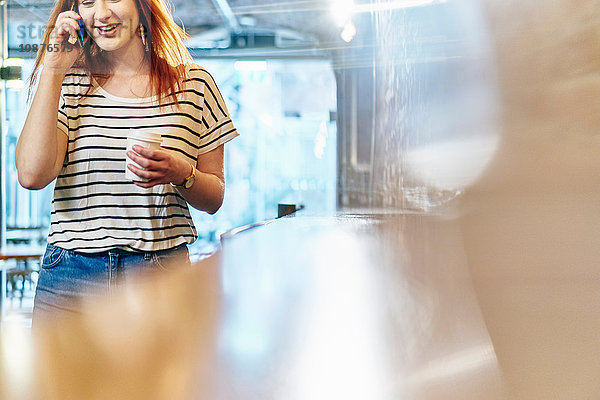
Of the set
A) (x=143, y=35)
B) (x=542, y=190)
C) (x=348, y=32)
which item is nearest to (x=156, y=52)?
(x=143, y=35)

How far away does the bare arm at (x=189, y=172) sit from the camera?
48cm

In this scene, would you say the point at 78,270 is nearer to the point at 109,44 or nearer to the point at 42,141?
the point at 42,141

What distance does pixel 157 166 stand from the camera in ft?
1.58

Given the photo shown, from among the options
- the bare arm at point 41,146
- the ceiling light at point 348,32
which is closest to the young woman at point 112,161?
the bare arm at point 41,146

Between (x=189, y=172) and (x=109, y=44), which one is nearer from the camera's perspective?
(x=189, y=172)

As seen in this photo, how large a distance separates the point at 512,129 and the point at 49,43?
71 centimetres

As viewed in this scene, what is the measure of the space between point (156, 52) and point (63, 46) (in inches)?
4.6

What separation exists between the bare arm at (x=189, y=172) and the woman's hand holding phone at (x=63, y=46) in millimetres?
189

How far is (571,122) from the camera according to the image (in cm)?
15

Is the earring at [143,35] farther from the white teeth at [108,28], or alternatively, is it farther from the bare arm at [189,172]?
the bare arm at [189,172]

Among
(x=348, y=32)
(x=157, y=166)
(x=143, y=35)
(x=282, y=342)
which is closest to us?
(x=282, y=342)

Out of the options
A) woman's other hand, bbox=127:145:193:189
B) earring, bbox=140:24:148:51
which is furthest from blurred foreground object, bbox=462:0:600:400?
earring, bbox=140:24:148:51

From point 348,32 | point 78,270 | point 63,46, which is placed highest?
point 348,32

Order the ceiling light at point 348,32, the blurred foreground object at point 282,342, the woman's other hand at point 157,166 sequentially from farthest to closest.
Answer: the ceiling light at point 348,32 → the woman's other hand at point 157,166 → the blurred foreground object at point 282,342
